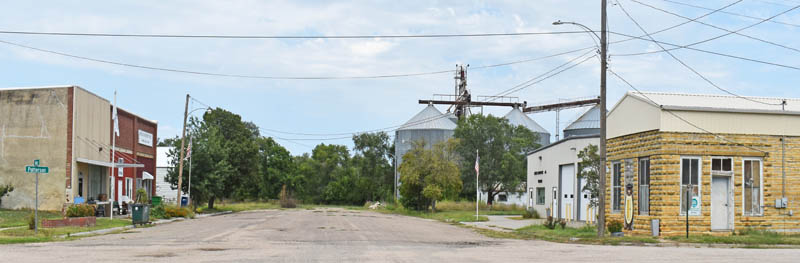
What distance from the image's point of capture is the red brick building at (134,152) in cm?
4575

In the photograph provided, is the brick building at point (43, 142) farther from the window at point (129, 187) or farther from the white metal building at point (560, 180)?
the white metal building at point (560, 180)

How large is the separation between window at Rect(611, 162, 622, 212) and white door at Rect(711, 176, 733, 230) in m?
3.58

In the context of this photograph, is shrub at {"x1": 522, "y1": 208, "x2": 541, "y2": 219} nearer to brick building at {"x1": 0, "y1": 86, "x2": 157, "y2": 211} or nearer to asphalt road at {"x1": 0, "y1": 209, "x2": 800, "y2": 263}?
asphalt road at {"x1": 0, "y1": 209, "x2": 800, "y2": 263}

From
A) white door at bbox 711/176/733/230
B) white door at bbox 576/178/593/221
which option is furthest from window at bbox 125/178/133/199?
white door at bbox 711/176/733/230

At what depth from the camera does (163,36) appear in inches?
1211

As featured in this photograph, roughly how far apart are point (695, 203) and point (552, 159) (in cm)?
1659

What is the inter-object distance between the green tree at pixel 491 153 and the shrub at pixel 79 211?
144 feet

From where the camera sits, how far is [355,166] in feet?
349

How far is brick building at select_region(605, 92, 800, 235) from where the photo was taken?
25609 mm

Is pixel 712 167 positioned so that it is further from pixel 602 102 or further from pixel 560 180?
pixel 560 180

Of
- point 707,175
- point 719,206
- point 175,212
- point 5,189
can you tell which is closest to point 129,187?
point 175,212

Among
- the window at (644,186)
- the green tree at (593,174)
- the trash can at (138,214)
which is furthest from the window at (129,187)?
the window at (644,186)

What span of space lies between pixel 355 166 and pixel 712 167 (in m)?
82.1

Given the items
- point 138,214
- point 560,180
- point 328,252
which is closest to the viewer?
point 328,252
